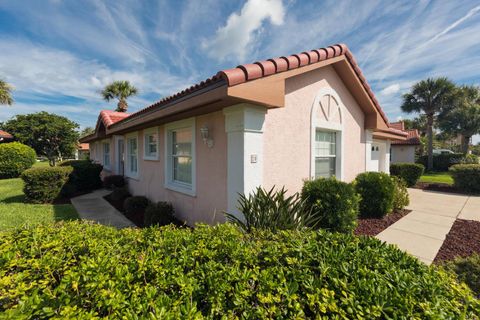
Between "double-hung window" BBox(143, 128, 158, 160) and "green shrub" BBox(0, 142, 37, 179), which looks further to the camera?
"green shrub" BBox(0, 142, 37, 179)

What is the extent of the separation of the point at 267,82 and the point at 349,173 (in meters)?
5.75

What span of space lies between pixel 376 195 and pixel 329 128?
268cm

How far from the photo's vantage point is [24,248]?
7.57 feet

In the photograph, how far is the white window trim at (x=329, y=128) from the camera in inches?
262

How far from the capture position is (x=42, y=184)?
9.51m

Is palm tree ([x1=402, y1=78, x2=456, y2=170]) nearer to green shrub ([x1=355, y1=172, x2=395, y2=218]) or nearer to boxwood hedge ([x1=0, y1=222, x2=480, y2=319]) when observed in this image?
green shrub ([x1=355, y1=172, x2=395, y2=218])

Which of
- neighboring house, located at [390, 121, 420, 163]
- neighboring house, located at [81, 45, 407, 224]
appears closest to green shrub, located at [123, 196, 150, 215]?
neighboring house, located at [81, 45, 407, 224]

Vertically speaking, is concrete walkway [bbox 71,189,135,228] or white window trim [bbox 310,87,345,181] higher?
white window trim [bbox 310,87,345,181]

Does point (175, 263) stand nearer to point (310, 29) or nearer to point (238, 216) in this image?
point (238, 216)

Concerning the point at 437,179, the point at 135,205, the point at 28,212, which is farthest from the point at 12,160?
the point at 437,179

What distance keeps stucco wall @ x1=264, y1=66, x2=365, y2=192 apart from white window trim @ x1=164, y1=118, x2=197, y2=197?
220 centimetres

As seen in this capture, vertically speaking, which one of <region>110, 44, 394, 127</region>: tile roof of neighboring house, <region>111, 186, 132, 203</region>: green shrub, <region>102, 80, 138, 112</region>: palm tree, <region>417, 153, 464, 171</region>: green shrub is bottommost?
<region>111, 186, 132, 203</region>: green shrub

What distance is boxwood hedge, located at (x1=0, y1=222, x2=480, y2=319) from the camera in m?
1.58

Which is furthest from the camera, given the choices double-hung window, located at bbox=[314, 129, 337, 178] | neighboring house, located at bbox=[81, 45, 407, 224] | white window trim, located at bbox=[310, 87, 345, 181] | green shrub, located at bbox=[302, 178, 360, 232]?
double-hung window, located at bbox=[314, 129, 337, 178]
